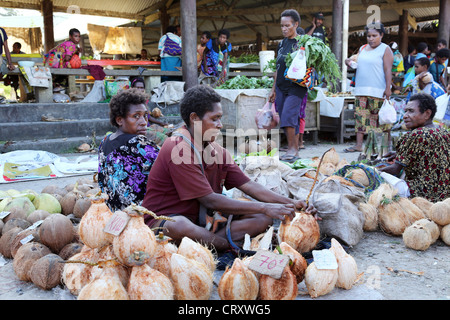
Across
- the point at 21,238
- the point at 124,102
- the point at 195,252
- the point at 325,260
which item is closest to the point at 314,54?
the point at 124,102

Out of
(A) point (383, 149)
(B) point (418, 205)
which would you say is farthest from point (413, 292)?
(A) point (383, 149)

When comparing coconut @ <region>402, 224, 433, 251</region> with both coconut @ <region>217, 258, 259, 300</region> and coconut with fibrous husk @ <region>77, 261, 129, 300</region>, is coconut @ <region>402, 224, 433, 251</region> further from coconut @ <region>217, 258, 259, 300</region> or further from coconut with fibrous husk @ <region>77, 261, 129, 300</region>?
coconut with fibrous husk @ <region>77, 261, 129, 300</region>

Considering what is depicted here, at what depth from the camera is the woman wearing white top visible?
613cm

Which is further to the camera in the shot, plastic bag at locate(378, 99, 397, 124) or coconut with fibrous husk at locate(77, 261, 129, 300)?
plastic bag at locate(378, 99, 397, 124)

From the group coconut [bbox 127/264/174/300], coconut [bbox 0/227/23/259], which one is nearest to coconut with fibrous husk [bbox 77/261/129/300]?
coconut [bbox 127/264/174/300]

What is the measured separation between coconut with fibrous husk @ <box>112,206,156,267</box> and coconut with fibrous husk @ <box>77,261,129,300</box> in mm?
93

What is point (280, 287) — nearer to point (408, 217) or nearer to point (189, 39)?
point (408, 217)

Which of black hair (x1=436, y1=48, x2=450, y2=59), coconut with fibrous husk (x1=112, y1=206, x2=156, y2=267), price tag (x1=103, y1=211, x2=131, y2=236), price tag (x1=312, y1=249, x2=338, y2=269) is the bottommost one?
price tag (x1=312, y1=249, x2=338, y2=269)

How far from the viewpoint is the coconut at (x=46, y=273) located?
235cm

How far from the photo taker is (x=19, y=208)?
3.26 meters

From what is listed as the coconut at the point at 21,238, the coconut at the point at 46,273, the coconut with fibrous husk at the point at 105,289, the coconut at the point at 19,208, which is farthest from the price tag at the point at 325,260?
the coconut at the point at 19,208

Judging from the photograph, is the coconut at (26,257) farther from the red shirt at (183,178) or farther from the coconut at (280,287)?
the coconut at (280,287)

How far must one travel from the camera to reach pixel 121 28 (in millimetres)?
13648

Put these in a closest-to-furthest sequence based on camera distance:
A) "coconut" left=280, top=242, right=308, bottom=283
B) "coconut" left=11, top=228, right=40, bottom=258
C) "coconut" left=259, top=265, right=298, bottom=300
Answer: "coconut" left=259, top=265, right=298, bottom=300, "coconut" left=280, top=242, right=308, bottom=283, "coconut" left=11, top=228, right=40, bottom=258
